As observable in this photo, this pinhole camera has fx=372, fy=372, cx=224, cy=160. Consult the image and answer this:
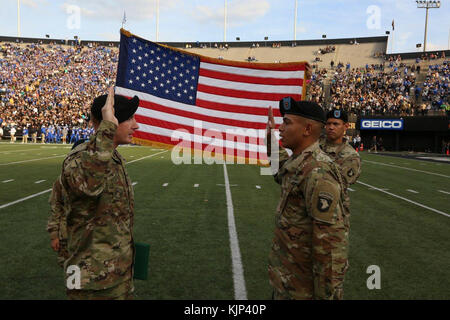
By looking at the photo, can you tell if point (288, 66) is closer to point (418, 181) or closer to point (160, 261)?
point (160, 261)

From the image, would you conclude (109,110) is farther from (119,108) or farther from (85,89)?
(85,89)

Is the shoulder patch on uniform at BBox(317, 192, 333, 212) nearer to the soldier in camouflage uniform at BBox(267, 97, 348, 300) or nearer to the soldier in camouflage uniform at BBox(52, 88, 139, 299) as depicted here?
the soldier in camouflage uniform at BBox(267, 97, 348, 300)

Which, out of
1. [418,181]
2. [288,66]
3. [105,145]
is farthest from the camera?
[418,181]

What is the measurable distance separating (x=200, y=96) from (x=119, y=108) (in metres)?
2.77

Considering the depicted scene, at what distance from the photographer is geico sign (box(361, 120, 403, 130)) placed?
38156 mm

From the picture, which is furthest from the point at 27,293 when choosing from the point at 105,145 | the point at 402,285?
the point at 402,285

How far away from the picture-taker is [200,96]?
502 centimetres

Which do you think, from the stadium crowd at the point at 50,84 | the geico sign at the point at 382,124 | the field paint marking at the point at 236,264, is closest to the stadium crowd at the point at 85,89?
the stadium crowd at the point at 50,84

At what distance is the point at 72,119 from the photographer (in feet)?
143

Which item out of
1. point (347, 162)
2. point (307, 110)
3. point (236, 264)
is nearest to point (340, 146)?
point (347, 162)

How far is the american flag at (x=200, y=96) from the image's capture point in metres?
4.65

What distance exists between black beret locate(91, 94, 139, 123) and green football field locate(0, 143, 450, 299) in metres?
2.50

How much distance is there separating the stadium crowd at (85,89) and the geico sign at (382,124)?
3.94 feet

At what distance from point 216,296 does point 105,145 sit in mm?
2738
